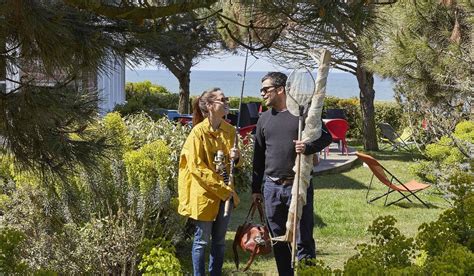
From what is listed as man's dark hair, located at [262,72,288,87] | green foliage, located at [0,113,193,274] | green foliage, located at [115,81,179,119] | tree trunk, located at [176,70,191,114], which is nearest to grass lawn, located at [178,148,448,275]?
green foliage, located at [0,113,193,274]

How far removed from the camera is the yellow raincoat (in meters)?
4.73

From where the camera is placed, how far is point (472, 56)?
9320 millimetres

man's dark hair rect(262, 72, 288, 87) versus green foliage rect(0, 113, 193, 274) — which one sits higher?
man's dark hair rect(262, 72, 288, 87)

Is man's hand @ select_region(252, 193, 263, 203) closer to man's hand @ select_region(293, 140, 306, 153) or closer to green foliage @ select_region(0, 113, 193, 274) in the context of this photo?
man's hand @ select_region(293, 140, 306, 153)

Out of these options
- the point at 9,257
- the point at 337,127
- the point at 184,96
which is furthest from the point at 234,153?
the point at 184,96

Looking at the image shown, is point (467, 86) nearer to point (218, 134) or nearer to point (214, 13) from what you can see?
point (218, 134)

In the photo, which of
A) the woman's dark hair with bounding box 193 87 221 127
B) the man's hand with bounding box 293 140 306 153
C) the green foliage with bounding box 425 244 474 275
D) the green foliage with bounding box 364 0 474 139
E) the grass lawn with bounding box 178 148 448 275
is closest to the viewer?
the green foliage with bounding box 425 244 474 275

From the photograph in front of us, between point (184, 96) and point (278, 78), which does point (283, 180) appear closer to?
point (278, 78)

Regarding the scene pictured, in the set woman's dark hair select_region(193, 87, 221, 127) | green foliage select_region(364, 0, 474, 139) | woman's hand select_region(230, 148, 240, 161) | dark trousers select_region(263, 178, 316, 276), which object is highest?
green foliage select_region(364, 0, 474, 139)

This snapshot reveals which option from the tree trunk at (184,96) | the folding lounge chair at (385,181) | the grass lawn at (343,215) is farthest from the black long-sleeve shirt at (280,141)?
the tree trunk at (184,96)

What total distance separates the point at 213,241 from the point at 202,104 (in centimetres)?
97

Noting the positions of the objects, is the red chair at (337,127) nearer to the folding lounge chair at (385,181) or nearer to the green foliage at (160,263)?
the folding lounge chair at (385,181)

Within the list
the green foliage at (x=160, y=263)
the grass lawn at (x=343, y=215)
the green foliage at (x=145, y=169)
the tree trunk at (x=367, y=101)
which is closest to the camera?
the green foliage at (x=160, y=263)

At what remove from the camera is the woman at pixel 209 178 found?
4746mm
